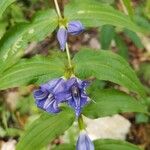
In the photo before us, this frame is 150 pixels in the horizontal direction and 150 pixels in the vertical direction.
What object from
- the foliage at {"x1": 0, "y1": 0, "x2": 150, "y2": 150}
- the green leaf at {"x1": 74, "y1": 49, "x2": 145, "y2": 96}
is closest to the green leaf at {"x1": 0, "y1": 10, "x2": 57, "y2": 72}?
the foliage at {"x1": 0, "y1": 0, "x2": 150, "y2": 150}

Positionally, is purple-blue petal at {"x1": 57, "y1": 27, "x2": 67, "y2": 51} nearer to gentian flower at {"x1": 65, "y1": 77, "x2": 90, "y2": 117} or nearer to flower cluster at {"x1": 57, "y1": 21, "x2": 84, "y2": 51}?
flower cluster at {"x1": 57, "y1": 21, "x2": 84, "y2": 51}

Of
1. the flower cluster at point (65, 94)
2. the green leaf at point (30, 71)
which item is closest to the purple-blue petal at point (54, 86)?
the flower cluster at point (65, 94)

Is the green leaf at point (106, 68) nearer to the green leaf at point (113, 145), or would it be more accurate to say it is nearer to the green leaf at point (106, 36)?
the green leaf at point (113, 145)

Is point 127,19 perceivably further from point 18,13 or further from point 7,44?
point 18,13

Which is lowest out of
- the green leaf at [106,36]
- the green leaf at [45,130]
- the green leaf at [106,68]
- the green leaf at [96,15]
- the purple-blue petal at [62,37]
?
the green leaf at [45,130]

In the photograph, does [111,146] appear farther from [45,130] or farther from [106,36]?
[106,36]

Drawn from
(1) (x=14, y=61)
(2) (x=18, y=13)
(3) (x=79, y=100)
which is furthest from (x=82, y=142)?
(2) (x=18, y=13)

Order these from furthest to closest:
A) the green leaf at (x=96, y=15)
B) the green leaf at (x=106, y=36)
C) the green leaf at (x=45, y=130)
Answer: the green leaf at (x=106, y=36) → the green leaf at (x=45, y=130) → the green leaf at (x=96, y=15)

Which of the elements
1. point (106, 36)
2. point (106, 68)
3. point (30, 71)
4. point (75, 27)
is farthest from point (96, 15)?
point (106, 36)
